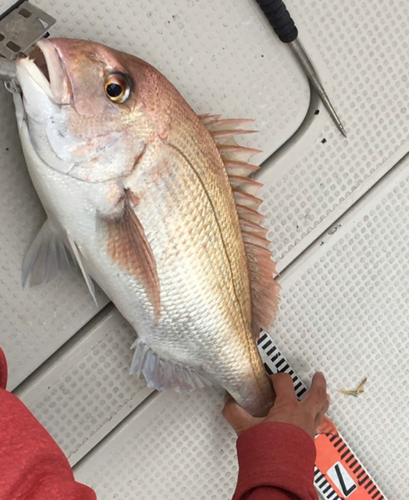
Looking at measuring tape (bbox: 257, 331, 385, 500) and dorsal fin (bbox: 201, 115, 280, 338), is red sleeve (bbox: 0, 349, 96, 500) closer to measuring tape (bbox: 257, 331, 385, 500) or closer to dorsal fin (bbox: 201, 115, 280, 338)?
dorsal fin (bbox: 201, 115, 280, 338)

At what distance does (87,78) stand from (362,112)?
2.28ft

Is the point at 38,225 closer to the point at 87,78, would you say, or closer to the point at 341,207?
the point at 87,78

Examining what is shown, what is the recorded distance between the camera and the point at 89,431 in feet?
3.31

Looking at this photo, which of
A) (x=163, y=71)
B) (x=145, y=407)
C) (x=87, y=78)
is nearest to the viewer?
(x=87, y=78)

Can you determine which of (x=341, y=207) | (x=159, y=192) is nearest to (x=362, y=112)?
(x=341, y=207)

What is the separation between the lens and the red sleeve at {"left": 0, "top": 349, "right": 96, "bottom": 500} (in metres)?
0.52

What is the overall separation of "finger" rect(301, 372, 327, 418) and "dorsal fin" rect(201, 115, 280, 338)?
0.25 meters

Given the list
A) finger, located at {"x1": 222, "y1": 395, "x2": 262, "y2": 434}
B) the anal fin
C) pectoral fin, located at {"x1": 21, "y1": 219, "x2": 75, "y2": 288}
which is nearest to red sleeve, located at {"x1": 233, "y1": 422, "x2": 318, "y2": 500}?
finger, located at {"x1": 222, "y1": 395, "x2": 262, "y2": 434}

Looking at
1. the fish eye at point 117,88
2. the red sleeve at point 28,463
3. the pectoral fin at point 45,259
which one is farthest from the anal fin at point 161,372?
the fish eye at point 117,88

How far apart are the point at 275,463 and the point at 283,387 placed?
6.7 inches

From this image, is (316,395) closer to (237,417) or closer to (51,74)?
(237,417)

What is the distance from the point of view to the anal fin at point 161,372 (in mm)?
949

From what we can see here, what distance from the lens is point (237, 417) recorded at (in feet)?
3.35

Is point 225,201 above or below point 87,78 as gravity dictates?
below
